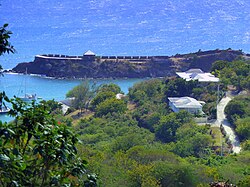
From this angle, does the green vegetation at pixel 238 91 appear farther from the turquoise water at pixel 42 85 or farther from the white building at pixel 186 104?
the turquoise water at pixel 42 85

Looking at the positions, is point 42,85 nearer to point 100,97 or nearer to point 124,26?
point 100,97

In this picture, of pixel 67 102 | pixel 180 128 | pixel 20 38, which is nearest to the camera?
pixel 180 128

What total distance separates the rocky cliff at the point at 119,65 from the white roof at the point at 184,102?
18.3m

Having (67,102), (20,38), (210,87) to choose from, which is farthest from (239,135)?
(20,38)

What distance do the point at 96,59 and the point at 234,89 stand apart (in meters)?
18.9

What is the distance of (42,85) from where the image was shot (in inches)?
1743

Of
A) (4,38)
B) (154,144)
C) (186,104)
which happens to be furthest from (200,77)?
(4,38)

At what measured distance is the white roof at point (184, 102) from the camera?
27153mm

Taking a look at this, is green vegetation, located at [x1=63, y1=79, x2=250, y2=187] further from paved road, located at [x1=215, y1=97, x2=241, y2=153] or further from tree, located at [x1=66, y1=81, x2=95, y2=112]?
tree, located at [x1=66, y1=81, x2=95, y2=112]

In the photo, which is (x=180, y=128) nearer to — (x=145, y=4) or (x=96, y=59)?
(x=96, y=59)

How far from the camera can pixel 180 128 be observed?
23516mm

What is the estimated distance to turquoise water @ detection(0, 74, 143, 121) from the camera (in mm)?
40938

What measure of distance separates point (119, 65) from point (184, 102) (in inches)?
812

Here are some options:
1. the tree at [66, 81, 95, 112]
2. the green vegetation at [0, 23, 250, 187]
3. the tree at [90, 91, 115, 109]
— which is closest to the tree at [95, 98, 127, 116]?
the green vegetation at [0, 23, 250, 187]
